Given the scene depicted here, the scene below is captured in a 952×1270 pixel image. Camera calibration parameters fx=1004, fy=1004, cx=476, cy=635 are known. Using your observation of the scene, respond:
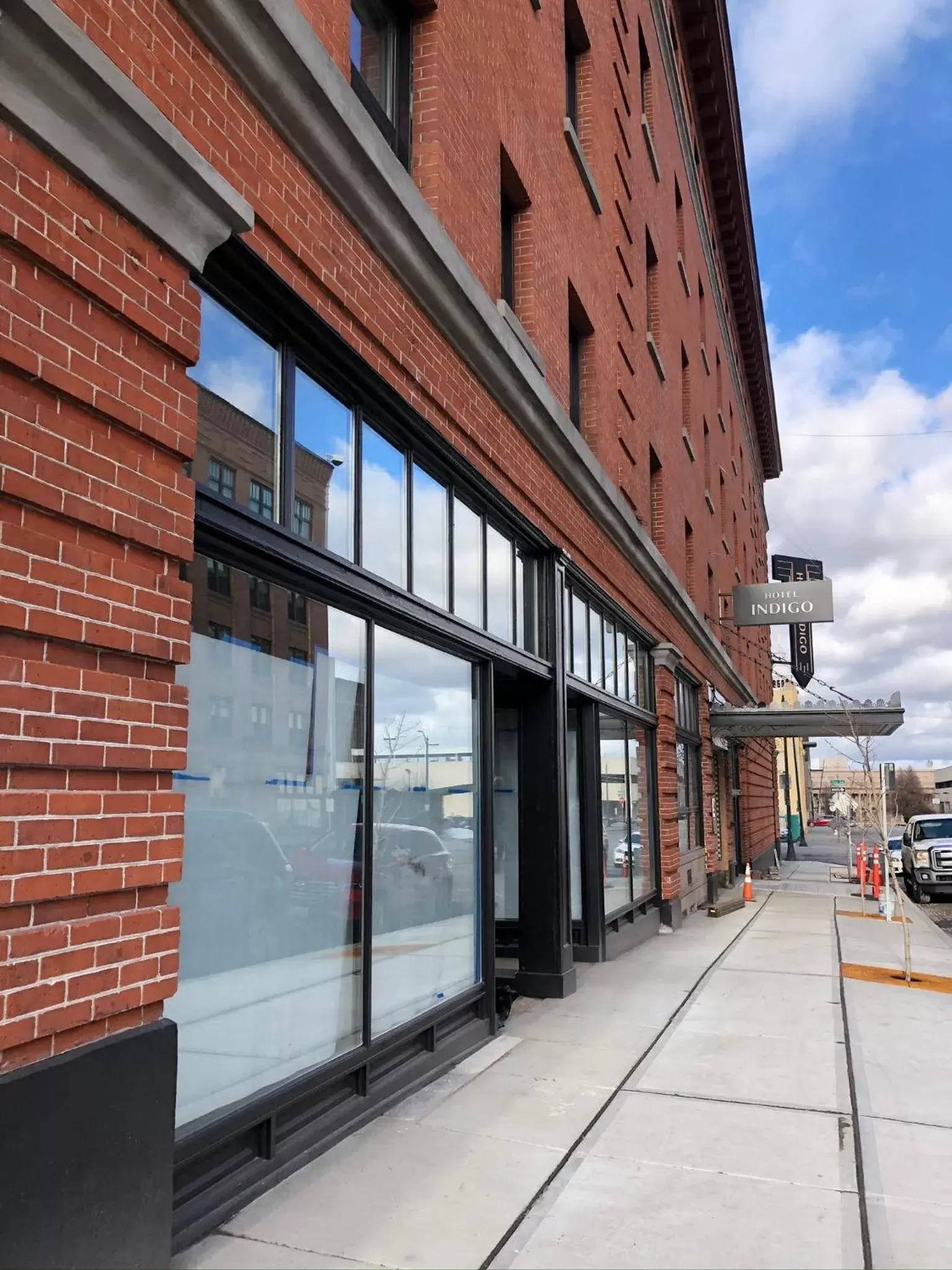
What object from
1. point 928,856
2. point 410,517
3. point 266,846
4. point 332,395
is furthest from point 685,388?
point 266,846

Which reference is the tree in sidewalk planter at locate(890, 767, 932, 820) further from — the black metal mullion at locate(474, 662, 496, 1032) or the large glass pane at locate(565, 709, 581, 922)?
the black metal mullion at locate(474, 662, 496, 1032)

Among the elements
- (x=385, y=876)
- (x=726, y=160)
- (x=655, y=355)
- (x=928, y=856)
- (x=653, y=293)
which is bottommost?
(x=928, y=856)

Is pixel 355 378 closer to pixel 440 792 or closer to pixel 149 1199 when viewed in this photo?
pixel 440 792

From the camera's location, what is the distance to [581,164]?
11461mm

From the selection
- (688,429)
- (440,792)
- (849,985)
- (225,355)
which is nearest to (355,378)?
(225,355)

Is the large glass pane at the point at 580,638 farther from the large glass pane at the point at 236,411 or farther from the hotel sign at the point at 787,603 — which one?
the hotel sign at the point at 787,603

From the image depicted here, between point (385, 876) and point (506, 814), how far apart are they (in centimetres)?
476

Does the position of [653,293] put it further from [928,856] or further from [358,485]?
[928,856]

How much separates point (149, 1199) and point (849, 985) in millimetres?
8969

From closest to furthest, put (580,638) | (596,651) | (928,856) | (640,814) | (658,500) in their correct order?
(580,638) < (596,651) < (640,814) < (658,500) < (928,856)

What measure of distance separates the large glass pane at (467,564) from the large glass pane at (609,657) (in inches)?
187

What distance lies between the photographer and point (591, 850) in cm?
1148

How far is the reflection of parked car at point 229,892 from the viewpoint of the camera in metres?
4.42

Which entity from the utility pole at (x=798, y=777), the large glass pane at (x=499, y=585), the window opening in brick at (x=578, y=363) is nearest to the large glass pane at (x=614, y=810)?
the large glass pane at (x=499, y=585)
